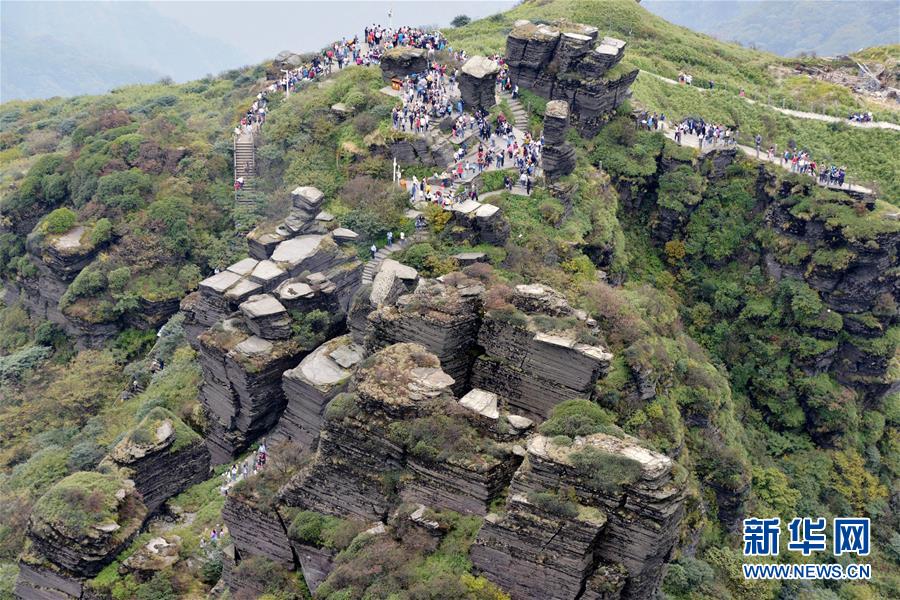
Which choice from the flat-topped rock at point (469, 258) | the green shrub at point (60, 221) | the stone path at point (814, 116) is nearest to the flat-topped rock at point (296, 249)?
the flat-topped rock at point (469, 258)

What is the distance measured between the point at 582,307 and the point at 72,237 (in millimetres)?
37381

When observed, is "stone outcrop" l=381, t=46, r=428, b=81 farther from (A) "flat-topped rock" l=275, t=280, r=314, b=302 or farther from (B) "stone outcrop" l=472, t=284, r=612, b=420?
(B) "stone outcrop" l=472, t=284, r=612, b=420

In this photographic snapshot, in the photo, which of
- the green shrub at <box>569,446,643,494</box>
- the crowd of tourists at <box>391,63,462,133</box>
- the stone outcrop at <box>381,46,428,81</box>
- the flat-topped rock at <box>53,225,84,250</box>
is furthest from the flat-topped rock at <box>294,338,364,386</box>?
the stone outcrop at <box>381,46,428,81</box>

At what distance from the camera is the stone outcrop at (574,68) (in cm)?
6053

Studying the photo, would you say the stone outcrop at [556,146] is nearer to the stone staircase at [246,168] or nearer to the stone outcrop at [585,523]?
the stone staircase at [246,168]

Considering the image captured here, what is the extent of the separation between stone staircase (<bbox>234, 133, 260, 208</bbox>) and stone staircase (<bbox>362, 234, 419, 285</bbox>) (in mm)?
14661

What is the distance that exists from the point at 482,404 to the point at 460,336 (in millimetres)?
5653

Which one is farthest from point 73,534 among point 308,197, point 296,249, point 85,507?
point 308,197

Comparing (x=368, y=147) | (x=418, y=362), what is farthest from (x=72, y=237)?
(x=418, y=362)

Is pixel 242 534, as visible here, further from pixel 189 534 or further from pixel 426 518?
pixel 426 518

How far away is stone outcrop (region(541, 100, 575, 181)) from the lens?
54.6 meters

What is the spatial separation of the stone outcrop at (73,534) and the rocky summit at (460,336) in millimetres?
134

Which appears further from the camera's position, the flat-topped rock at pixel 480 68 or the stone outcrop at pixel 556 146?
the flat-topped rock at pixel 480 68

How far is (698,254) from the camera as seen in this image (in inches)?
2453
